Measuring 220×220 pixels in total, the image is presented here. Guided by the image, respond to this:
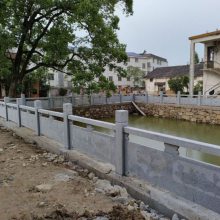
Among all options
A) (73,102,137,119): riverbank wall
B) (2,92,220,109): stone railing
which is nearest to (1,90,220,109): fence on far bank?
(2,92,220,109): stone railing

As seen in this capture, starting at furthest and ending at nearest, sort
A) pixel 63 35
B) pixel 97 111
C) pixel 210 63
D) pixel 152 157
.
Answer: pixel 210 63 < pixel 97 111 < pixel 63 35 < pixel 152 157

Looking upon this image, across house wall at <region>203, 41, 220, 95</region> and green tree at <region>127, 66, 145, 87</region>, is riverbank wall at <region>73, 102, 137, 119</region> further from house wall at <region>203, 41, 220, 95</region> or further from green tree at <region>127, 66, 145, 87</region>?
green tree at <region>127, 66, 145, 87</region>

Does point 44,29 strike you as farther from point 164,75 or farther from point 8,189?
point 164,75

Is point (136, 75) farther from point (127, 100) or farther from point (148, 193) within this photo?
point (148, 193)

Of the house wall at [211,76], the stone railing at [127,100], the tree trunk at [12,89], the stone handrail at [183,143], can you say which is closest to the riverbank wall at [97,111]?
the stone railing at [127,100]

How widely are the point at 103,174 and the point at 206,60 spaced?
76.1 feet

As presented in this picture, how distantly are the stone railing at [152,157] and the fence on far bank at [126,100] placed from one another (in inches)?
459

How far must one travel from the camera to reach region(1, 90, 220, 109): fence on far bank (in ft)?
64.9

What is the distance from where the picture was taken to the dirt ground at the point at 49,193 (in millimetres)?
3748

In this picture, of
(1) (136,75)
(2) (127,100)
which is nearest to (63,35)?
(2) (127,100)

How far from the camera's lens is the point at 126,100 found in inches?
1031

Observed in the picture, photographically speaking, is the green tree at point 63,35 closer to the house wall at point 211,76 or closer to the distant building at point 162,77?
the house wall at point 211,76

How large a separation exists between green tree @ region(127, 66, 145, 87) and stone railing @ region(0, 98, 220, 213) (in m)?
43.2

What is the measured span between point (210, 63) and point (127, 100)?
7738mm
